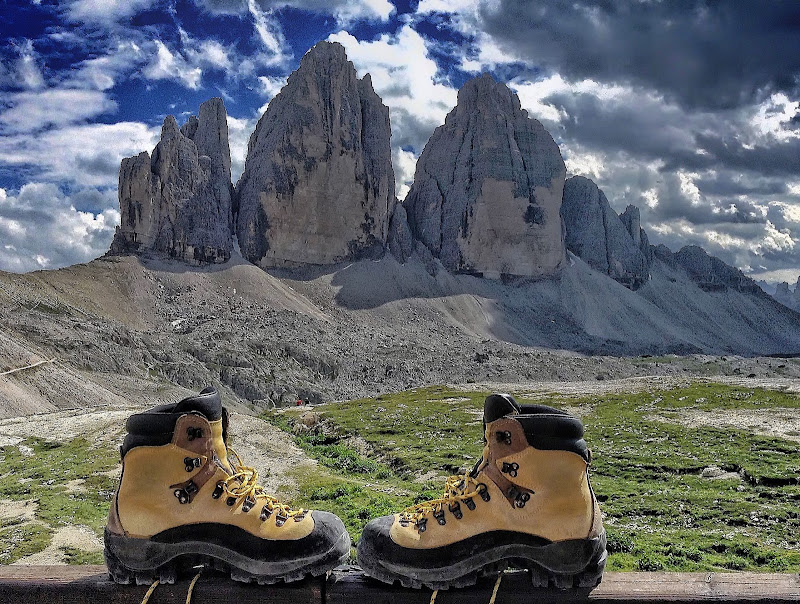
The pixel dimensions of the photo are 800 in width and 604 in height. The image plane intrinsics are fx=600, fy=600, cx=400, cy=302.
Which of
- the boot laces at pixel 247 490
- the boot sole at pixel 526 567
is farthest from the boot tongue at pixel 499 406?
the boot laces at pixel 247 490

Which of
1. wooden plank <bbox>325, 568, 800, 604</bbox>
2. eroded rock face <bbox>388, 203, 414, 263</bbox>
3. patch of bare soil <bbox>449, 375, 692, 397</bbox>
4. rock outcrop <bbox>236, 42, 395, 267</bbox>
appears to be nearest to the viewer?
wooden plank <bbox>325, 568, 800, 604</bbox>

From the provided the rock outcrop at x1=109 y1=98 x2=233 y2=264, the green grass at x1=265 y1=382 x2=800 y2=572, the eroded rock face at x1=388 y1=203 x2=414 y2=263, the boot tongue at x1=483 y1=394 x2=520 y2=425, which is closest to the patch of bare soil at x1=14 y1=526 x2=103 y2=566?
the green grass at x1=265 y1=382 x2=800 y2=572

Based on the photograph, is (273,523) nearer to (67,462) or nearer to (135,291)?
(67,462)

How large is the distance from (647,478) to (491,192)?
17262cm

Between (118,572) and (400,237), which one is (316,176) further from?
(118,572)

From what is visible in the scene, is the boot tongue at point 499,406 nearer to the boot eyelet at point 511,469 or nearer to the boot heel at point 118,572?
the boot eyelet at point 511,469

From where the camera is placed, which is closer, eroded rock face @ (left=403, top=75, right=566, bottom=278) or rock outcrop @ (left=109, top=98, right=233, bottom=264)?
rock outcrop @ (left=109, top=98, right=233, bottom=264)

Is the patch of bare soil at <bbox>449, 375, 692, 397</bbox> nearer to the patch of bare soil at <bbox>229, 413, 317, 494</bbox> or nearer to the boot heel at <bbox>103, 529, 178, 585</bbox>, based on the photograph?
the patch of bare soil at <bbox>229, 413, 317, 494</bbox>

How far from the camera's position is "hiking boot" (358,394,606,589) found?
13.5 feet

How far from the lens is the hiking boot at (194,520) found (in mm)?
4199

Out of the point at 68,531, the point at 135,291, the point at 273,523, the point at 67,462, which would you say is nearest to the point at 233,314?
the point at 135,291

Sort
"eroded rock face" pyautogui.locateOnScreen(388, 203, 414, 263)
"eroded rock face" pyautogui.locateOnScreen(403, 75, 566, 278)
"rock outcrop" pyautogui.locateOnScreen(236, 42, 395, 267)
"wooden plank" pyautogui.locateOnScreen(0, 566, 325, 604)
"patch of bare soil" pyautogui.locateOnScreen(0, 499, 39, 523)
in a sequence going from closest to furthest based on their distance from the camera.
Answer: "wooden plank" pyautogui.locateOnScreen(0, 566, 325, 604) < "patch of bare soil" pyautogui.locateOnScreen(0, 499, 39, 523) < "rock outcrop" pyautogui.locateOnScreen(236, 42, 395, 267) < "eroded rock face" pyautogui.locateOnScreen(388, 203, 414, 263) < "eroded rock face" pyautogui.locateOnScreen(403, 75, 566, 278)

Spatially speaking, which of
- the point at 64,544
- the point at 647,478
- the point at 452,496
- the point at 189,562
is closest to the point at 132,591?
the point at 189,562

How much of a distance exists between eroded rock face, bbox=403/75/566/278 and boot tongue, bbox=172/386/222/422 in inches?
6884
